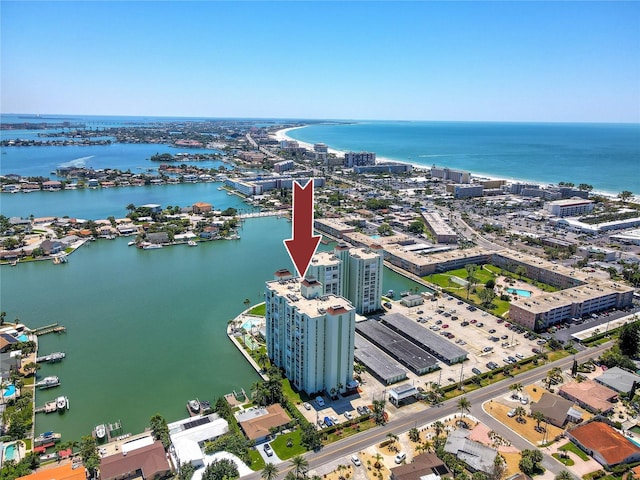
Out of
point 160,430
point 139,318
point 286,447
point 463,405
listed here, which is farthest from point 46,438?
point 463,405

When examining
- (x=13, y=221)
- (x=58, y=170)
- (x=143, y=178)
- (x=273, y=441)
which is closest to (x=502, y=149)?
(x=143, y=178)

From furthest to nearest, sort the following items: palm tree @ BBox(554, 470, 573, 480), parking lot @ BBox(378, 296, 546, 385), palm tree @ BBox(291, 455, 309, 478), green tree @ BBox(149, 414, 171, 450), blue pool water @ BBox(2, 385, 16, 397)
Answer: parking lot @ BBox(378, 296, 546, 385) → blue pool water @ BBox(2, 385, 16, 397) → green tree @ BBox(149, 414, 171, 450) → palm tree @ BBox(291, 455, 309, 478) → palm tree @ BBox(554, 470, 573, 480)

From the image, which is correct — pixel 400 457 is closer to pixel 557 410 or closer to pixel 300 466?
pixel 300 466

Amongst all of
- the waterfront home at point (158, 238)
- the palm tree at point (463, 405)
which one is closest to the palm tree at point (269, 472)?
the palm tree at point (463, 405)

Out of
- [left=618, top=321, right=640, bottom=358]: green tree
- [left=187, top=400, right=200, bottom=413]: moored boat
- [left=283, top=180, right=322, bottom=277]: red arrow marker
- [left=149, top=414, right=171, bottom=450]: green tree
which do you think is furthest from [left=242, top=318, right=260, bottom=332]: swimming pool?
[left=618, top=321, right=640, bottom=358]: green tree

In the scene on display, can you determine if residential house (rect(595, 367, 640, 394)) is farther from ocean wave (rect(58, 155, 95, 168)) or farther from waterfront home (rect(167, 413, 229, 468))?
ocean wave (rect(58, 155, 95, 168))

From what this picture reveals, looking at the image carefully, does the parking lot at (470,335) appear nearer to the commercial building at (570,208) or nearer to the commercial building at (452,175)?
the commercial building at (570,208)
